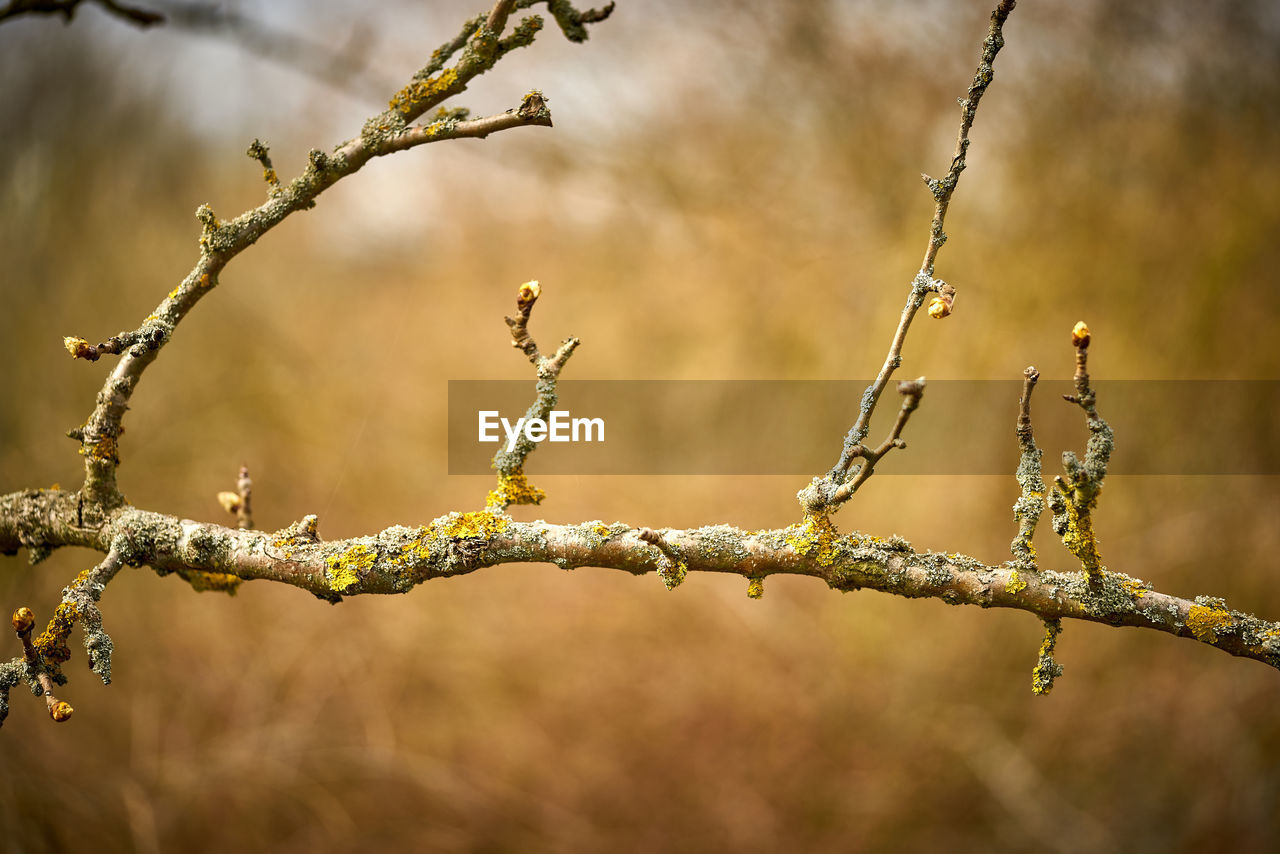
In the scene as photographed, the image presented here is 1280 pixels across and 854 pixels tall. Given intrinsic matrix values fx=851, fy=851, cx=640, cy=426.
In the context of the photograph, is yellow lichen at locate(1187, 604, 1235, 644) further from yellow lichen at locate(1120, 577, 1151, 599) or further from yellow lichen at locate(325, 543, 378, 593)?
yellow lichen at locate(325, 543, 378, 593)

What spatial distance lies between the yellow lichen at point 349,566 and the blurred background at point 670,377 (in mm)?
1210

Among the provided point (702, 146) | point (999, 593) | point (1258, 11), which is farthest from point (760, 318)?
point (999, 593)

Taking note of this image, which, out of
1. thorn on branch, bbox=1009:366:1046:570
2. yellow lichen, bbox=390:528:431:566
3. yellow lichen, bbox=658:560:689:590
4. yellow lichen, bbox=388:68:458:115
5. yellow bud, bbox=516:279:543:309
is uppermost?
yellow lichen, bbox=388:68:458:115

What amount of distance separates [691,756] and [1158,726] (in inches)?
36.4

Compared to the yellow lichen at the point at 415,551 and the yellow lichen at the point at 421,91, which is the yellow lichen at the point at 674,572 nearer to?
the yellow lichen at the point at 415,551

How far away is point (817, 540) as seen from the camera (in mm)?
657

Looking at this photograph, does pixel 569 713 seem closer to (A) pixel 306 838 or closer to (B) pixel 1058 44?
(A) pixel 306 838

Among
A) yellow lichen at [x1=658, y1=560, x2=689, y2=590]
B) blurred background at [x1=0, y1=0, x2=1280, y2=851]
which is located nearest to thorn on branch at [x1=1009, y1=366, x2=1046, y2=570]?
yellow lichen at [x1=658, y1=560, x2=689, y2=590]

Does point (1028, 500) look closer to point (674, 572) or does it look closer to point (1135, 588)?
point (1135, 588)

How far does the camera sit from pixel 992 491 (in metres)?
1.82

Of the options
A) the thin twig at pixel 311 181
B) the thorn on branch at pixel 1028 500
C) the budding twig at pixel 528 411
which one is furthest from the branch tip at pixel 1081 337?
the thin twig at pixel 311 181

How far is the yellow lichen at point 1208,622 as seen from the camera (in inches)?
24.1

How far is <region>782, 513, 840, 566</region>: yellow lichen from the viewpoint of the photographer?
65 centimetres

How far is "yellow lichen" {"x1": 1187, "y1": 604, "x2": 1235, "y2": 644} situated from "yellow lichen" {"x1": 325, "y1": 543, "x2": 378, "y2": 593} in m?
0.61
